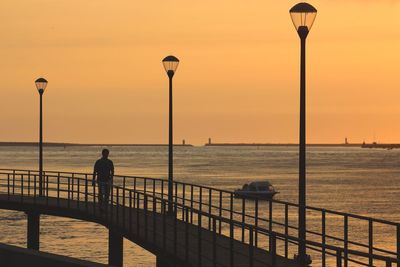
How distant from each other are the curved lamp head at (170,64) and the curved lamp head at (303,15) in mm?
11471

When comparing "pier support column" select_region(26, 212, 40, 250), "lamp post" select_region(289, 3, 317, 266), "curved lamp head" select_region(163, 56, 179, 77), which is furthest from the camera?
"pier support column" select_region(26, 212, 40, 250)

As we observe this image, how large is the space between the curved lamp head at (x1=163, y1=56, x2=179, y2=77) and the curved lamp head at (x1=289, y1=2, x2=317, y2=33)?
1147 centimetres

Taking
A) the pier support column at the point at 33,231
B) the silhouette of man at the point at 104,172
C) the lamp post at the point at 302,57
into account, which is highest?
the lamp post at the point at 302,57

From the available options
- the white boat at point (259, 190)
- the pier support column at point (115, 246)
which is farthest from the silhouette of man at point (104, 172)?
the white boat at point (259, 190)

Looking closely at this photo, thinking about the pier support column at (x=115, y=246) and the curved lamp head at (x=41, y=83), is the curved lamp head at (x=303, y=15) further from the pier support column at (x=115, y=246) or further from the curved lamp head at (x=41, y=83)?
the curved lamp head at (x=41, y=83)

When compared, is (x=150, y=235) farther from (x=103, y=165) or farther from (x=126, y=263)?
(x=126, y=263)

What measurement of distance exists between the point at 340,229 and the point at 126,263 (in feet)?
73.8

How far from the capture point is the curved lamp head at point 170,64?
93.5 feet

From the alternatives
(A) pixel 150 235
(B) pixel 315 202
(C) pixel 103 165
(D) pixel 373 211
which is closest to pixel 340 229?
(D) pixel 373 211

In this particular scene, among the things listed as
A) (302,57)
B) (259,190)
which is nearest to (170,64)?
(302,57)

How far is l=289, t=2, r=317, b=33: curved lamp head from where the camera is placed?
17172mm

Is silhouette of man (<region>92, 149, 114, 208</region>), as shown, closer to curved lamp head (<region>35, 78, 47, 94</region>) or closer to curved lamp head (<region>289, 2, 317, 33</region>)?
curved lamp head (<region>289, 2, 317, 33</region>)

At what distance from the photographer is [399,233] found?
15664mm

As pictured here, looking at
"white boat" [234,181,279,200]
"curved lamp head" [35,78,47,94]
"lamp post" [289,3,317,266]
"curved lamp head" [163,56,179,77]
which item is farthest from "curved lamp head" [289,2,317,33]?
"white boat" [234,181,279,200]
